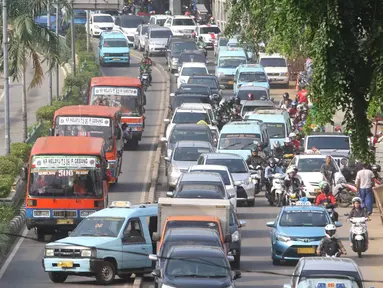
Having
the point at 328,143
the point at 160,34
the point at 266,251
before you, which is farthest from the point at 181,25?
the point at 266,251

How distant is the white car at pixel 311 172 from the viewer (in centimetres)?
3975

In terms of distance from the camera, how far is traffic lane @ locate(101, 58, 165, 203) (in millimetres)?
42000

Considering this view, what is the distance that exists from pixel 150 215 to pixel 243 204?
10803mm

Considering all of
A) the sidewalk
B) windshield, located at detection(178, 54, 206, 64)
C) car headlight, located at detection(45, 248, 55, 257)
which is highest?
car headlight, located at detection(45, 248, 55, 257)

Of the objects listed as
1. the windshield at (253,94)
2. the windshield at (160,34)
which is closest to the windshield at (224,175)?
the windshield at (253,94)

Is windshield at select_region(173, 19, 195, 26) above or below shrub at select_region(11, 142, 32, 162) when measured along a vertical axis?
below

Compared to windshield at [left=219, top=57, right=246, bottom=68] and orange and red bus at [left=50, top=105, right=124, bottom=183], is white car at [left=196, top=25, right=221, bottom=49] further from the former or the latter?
orange and red bus at [left=50, top=105, right=124, bottom=183]

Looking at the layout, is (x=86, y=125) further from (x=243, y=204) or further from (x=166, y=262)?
(x=166, y=262)

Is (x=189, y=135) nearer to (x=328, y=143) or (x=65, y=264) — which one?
(x=328, y=143)

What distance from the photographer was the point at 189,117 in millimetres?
51562

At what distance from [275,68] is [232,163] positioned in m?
30.1

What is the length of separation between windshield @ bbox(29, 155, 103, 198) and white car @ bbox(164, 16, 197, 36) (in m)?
55.0

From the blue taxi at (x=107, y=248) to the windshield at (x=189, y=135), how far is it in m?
16.7

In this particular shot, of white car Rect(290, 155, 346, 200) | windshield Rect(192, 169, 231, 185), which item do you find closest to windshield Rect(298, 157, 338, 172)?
white car Rect(290, 155, 346, 200)
